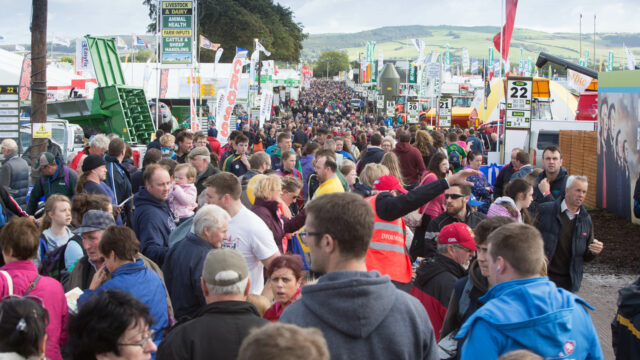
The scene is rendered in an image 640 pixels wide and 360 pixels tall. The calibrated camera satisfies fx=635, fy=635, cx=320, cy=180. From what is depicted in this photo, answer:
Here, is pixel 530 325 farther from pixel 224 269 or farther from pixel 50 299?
pixel 50 299

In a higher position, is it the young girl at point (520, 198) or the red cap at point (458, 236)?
the young girl at point (520, 198)

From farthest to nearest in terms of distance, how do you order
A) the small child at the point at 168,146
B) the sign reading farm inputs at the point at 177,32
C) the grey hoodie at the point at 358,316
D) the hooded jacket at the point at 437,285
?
the sign reading farm inputs at the point at 177,32
the small child at the point at 168,146
the hooded jacket at the point at 437,285
the grey hoodie at the point at 358,316

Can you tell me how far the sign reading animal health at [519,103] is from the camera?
15.0 m

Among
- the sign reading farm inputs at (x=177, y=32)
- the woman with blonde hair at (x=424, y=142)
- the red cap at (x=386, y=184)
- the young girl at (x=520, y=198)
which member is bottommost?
the young girl at (x=520, y=198)

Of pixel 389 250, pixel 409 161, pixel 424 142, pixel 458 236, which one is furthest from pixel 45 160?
pixel 424 142

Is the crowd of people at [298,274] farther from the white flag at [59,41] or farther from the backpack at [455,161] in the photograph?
the white flag at [59,41]

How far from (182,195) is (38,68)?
6.00 m

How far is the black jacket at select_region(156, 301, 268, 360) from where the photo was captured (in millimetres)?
3102

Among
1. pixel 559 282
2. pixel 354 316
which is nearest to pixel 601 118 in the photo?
pixel 559 282

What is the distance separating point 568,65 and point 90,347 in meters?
20.8

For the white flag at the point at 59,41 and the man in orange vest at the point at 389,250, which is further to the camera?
the white flag at the point at 59,41

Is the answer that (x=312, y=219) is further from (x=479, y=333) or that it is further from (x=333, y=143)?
(x=333, y=143)

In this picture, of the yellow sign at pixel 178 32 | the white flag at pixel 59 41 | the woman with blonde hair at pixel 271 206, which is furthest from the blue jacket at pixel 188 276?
the white flag at pixel 59 41

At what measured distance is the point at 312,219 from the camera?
265 cm
